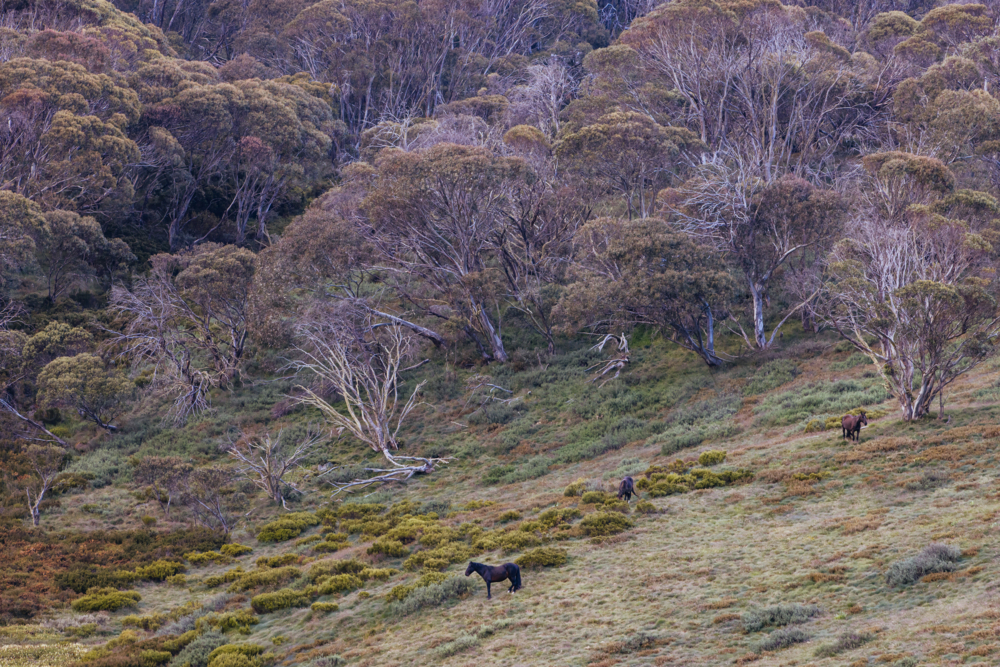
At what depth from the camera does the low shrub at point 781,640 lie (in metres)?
13.6

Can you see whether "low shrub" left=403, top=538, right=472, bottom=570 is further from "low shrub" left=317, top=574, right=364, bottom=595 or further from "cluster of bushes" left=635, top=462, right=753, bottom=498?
"cluster of bushes" left=635, top=462, right=753, bottom=498

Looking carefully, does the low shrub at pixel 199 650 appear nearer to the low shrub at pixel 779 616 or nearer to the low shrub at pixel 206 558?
the low shrub at pixel 206 558

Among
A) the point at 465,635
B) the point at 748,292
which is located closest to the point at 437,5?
the point at 748,292

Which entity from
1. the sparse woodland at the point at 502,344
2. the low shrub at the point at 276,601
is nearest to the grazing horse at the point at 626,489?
the sparse woodland at the point at 502,344

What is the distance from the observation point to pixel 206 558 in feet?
93.8

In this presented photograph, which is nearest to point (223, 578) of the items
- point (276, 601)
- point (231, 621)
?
point (276, 601)

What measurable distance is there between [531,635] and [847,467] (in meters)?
11.5

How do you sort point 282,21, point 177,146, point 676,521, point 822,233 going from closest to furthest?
point 676,521 → point 822,233 → point 177,146 → point 282,21

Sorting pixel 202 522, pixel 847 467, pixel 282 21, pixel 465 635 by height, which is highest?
pixel 282 21

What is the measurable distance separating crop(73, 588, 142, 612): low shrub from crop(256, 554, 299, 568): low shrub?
3649 millimetres

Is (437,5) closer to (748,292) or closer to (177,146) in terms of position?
(177,146)

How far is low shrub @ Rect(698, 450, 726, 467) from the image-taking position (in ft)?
88.5

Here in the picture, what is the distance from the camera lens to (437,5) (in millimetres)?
73000

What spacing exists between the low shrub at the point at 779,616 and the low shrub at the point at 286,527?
19.4 meters
